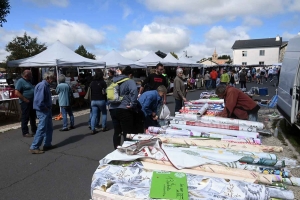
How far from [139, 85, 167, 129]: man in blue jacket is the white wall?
61.5 m

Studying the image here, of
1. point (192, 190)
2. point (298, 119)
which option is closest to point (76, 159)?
point (192, 190)

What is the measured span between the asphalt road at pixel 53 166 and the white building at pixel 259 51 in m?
60.7

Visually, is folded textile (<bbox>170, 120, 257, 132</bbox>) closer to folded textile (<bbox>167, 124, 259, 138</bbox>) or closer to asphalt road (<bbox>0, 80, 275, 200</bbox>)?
folded textile (<bbox>167, 124, 259, 138</bbox>)

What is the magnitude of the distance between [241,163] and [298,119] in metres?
4.08

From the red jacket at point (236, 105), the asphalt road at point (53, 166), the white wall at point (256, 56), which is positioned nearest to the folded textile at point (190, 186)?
the asphalt road at point (53, 166)

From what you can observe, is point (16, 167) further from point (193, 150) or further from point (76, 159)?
point (193, 150)

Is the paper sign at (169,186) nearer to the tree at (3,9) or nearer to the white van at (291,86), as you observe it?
the white van at (291,86)

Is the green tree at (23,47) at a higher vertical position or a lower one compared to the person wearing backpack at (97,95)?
higher

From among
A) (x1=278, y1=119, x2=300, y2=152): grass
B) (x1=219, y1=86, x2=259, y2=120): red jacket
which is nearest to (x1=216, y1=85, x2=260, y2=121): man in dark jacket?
(x1=219, y1=86, x2=259, y2=120): red jacket

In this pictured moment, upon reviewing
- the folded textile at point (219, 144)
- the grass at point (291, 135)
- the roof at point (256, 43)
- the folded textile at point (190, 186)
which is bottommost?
the grass at point (291, 135)

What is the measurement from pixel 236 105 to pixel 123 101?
2126 mm

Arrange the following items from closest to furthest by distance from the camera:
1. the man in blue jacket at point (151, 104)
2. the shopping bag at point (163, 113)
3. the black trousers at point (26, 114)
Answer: the man in blue jacket at point (151, 104) < the shopping bag at point (163, 113) < the black trousers at point (26, 114)

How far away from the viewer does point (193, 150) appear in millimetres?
2338

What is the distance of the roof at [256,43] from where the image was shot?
57969 millimetres
